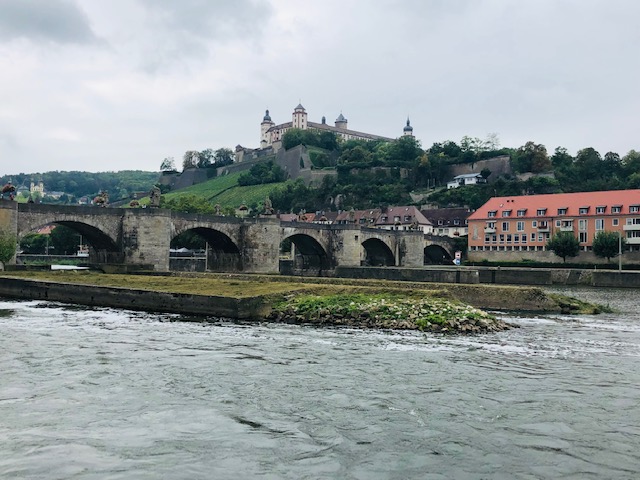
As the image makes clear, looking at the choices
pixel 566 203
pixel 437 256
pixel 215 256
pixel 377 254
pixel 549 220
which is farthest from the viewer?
pixel 437 256

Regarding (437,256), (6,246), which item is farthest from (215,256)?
(437,256)

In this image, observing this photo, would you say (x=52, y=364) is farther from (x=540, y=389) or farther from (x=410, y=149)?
(x=410, y=149)

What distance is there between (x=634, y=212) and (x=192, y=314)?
6261 centimetres

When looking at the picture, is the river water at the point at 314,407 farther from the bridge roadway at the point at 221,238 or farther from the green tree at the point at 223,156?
the green tree at the point at 223,156

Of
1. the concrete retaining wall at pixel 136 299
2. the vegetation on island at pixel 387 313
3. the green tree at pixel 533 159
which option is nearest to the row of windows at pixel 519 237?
the green tree at pixel 533 159

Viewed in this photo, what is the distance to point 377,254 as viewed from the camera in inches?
3100

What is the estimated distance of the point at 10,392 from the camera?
14164 millimetres

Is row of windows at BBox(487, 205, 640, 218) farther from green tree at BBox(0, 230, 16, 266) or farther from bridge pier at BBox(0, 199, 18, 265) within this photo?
green tree at BBox(0, 230, 16, 266)

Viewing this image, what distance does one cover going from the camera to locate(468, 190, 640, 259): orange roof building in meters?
76.5

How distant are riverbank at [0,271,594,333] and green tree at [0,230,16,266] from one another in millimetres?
1602

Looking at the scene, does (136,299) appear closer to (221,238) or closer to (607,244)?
(221,238)

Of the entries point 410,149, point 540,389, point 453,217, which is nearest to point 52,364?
point 540,389

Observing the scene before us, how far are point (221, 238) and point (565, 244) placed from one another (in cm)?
4081

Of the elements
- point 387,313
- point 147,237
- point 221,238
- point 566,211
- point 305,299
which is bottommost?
point 387,313
